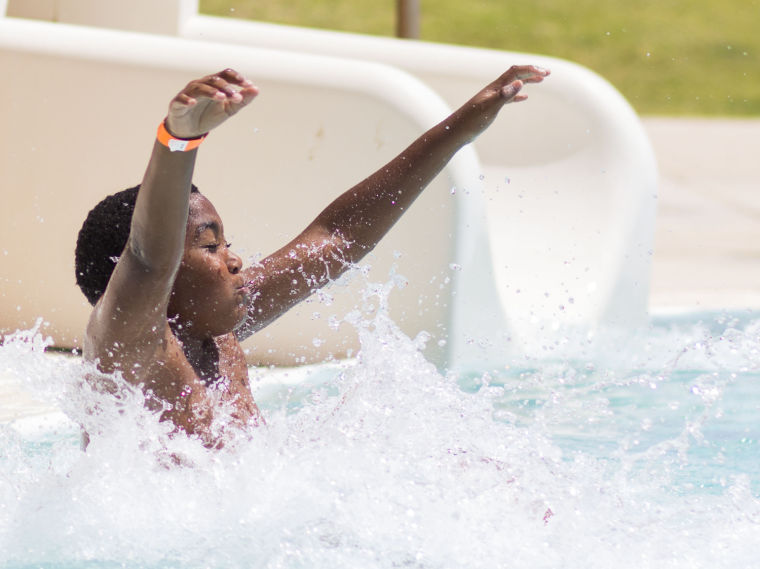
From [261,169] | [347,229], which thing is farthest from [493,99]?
[261,169]

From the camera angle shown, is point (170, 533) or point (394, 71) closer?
point (170, 533)

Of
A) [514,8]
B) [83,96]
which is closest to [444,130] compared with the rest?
[83,96]

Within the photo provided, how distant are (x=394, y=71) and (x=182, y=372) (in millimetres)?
2149

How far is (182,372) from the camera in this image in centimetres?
259

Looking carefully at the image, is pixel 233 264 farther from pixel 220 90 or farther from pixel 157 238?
pixel 220 90

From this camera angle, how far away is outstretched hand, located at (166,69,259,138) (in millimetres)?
2033

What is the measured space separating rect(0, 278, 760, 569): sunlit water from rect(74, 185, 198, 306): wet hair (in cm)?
23

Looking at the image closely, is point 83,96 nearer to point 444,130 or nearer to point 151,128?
point 151,128

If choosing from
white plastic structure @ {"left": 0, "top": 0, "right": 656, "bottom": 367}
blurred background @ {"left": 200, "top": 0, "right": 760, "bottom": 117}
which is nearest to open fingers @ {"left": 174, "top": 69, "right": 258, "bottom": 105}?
white plastic structure @ {"left": 0, "top": 0, "right": 656, "bottom": 367}

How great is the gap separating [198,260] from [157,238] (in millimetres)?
361

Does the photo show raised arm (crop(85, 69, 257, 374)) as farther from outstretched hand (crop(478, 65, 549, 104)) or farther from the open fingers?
outstretched hand (crop(478, 65, 549, 104))

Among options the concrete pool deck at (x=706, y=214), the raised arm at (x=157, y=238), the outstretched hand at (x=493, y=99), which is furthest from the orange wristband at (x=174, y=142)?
the concrete pool deck at (x=706, y=214)

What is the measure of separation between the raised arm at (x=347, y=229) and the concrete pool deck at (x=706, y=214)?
8.36 feet

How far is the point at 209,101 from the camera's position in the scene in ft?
6.73
